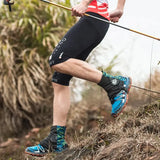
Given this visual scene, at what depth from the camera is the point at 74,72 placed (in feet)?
7.81

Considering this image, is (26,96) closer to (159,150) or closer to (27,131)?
(27,131)

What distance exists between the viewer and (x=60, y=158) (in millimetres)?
2318

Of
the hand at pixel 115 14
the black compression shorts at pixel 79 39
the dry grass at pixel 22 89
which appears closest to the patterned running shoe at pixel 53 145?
the black compression shorts at pixel 79 39

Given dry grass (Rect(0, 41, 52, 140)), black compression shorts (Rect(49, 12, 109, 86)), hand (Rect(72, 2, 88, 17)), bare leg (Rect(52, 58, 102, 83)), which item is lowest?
dry grass (Rect(0, 41, 52, 140))

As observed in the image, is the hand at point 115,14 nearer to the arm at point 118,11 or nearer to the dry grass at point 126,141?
the arm at point 118,11

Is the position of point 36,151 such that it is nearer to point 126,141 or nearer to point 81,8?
point 126,141

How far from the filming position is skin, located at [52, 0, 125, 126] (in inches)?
89.7

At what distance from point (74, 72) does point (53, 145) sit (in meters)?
0.70

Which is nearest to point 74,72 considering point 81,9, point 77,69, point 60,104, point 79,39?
point 77,69

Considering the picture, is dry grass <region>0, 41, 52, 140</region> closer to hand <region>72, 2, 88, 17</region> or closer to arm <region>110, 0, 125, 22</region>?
arm <region>110, 0, 125, 22</region>

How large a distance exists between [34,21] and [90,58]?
4.33 ft

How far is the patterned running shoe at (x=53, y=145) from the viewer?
2.54 metres

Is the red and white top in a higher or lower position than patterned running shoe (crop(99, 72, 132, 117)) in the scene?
higher

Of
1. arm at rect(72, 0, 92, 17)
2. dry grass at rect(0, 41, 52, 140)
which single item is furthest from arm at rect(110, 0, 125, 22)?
dry grass at rect(0, 41, 52, 140)
